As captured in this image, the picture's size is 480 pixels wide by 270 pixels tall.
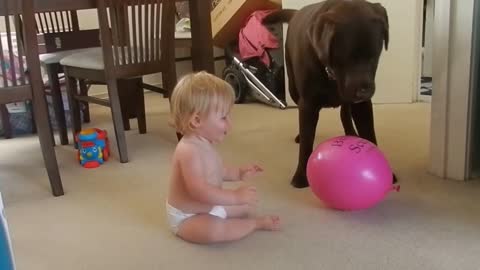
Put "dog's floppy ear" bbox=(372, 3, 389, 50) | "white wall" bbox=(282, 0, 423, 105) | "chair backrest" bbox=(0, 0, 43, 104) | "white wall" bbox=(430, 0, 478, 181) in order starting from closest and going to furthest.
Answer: "dog's floppy ear" bbox=(372, 3, 389, 50) → "white wall" bbox=(430, 0, 478, 181) → "chair backrest" bbox=(0, 0, 43, 104) → "white wall" bbox=(282, 0, 423, 105)

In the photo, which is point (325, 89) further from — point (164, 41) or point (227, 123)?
point (164, 41)

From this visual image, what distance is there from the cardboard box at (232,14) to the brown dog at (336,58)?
1343mm

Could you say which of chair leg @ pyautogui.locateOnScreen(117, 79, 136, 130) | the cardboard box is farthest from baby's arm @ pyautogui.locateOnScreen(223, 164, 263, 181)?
the cardboard box

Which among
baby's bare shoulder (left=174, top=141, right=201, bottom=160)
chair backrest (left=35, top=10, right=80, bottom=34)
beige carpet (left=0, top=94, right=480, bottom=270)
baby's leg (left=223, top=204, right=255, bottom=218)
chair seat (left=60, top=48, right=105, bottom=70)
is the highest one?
chair backrest (left=35, top=10, right=80, bottom=34)

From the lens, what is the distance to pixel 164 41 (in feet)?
7.76

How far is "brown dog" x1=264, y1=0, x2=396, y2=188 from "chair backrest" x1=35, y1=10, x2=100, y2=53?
1.49 m

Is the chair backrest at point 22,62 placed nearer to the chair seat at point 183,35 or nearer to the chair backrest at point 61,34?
the chair backrest at point 61,34

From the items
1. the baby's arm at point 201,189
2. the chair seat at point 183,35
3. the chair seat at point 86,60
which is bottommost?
the baby's arm at point 201,189

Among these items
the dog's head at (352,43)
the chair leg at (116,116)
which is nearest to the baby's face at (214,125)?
the dog's head at (352,43)

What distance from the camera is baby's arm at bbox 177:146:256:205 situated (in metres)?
1.43

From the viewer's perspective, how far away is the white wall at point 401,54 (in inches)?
113

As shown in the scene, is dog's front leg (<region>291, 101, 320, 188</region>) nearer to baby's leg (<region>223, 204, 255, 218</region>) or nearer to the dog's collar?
the dog's collar

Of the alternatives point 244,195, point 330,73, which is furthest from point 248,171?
point 330,73

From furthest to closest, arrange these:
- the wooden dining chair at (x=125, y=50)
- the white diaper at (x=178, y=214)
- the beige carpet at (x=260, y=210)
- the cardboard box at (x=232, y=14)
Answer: the cardboard box at (x=232, y=14), the wooden dining chair at (x=125, y=50), the white diaper at (x=178, y=214), the beige carpet at (x=260, y=210)
